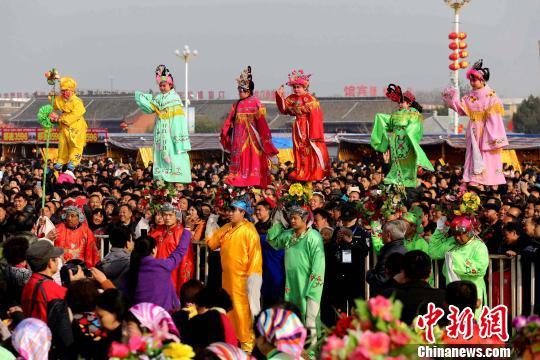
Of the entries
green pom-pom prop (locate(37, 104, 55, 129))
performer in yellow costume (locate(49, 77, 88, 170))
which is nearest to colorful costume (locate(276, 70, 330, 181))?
green pom-pom prop (locate(37, 104, 55, 129))

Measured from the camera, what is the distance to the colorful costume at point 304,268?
9.47 metres

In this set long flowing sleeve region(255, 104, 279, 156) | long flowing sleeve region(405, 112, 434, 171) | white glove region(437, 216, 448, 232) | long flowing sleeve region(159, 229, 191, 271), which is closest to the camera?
long flowing sleeve region(159, 229, 191, 271)

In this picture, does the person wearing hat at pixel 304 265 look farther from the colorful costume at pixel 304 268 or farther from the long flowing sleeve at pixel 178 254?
the long flowing sleeve at pixel 178 254

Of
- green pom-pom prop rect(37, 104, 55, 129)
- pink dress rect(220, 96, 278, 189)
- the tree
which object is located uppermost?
the tree

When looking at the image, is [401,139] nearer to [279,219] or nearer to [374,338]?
[279,219]

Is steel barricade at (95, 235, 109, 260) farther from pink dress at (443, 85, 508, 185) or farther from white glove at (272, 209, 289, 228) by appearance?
pink dress at (443, 85, 508, 185)

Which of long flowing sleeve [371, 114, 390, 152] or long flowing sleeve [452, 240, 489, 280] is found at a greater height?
long flowing sleeve [371, 114, 390, 152]

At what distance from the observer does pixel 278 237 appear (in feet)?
32.4

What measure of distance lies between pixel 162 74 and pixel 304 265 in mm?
4150

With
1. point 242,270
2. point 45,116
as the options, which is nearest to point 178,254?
point 242,270

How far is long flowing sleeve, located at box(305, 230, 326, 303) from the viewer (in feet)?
31.0

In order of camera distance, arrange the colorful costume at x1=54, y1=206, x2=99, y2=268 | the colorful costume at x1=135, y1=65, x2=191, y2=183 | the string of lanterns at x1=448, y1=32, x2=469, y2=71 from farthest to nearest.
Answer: the string of lanterns at x1=448, y1=32, x2=469, y2=71 → the colorful costume at x1=135, y1=65, x2=191, y2=183 → the colorful costume at x1=54, y1=206, x2=99, y2=268

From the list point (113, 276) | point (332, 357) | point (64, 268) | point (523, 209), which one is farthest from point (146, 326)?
point (523, 209)

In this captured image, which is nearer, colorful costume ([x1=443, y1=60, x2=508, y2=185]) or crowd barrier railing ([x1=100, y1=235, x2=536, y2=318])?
crowd barrier railing ([x1=100, y1=235, x2=536, y2=318])
